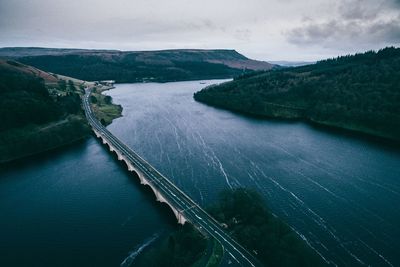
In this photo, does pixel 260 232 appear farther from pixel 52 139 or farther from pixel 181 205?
pixel 52 139

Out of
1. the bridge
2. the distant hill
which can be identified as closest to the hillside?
the bridge

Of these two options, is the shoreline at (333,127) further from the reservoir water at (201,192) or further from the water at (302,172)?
the reservoir water at (201,192)

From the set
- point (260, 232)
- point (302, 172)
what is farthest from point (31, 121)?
point (260, 232)

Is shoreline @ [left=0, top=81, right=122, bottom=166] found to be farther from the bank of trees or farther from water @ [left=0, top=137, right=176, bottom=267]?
the bank of trees

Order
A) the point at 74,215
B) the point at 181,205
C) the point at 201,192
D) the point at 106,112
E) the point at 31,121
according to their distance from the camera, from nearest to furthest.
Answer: the point at 181,205, the point at 74,215, the point at 201,192, the point at 31,121, the point at 106,112

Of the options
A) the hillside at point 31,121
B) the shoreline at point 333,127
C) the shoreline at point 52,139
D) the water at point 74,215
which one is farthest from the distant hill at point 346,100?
the water at point 74,215

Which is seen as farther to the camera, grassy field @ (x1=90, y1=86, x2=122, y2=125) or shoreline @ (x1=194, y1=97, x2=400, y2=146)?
grassy field @ (x1=90, y1=86, x2=122, y2=125)
